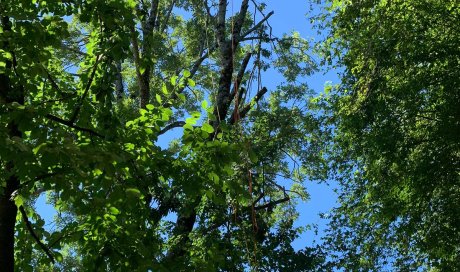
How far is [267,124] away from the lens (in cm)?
1370

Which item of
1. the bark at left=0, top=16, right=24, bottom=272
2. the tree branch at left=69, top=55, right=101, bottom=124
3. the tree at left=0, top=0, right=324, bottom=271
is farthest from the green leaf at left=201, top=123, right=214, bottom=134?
the bark at left=0, top=16, right=24, bottom=272

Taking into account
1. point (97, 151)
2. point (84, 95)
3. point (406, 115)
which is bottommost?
point (97, 151)

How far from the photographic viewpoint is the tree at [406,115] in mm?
10875

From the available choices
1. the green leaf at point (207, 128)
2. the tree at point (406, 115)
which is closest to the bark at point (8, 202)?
the green leaf at point (207, 128)

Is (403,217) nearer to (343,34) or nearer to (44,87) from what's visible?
(343,34)

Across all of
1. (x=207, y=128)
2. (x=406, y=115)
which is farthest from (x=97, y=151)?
(x=406, y=115)

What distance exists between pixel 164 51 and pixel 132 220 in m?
11.2

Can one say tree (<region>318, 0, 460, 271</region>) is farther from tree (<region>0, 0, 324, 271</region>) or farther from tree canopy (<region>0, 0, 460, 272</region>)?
tree (<region>0, 0, 324, 271</region>)

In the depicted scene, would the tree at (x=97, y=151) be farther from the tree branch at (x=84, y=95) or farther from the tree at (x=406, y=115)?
the tree at (x=406, y=115)

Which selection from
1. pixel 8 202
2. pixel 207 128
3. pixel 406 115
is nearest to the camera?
pixel 207 128

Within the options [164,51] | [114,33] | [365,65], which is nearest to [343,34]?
[365,65]

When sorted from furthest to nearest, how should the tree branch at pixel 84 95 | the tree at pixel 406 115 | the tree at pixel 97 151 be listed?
the tree at pixel 406 115
the tree branch at pixel 84 95
the tree at pixel 97 151

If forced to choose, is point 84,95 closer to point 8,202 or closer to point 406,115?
point 8,202

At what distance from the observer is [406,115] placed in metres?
11.6
